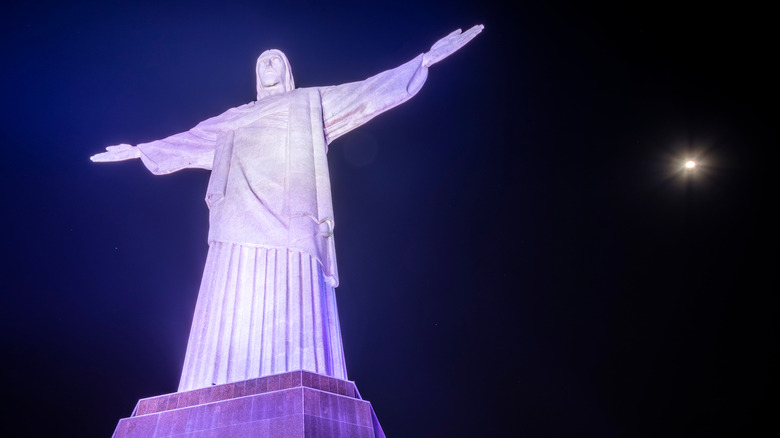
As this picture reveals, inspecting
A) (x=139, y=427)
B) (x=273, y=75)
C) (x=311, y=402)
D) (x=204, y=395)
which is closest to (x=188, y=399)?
(x=204, y=395)

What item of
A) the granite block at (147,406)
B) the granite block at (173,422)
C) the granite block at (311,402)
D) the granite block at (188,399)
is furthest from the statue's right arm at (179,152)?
the granite block at (311,402)

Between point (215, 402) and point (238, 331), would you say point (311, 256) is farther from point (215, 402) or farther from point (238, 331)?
point (215, 402)

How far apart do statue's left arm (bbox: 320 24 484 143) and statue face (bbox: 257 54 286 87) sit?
0.85 m

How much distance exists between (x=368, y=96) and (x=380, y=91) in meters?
0.19

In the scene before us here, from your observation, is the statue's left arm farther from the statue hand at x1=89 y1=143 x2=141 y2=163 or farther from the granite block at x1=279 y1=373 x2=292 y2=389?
the granite block at x1=279 y1=373 x2=292 y2=389

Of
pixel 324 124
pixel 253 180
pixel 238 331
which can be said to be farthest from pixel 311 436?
pixel 324 124

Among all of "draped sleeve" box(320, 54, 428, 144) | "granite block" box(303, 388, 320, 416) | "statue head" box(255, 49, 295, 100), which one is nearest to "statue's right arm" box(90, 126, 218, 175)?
"statue head" box(255, 49, 295, 100)

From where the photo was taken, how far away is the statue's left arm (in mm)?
6891

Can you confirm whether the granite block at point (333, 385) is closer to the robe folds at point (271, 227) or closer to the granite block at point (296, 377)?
the granite block at point (296, 377)

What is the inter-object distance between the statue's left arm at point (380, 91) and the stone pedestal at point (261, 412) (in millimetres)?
3786

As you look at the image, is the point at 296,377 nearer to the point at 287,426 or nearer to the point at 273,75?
the point at 287,426

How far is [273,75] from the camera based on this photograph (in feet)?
26.3

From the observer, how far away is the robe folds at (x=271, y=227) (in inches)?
211

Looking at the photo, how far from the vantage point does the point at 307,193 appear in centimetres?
626
